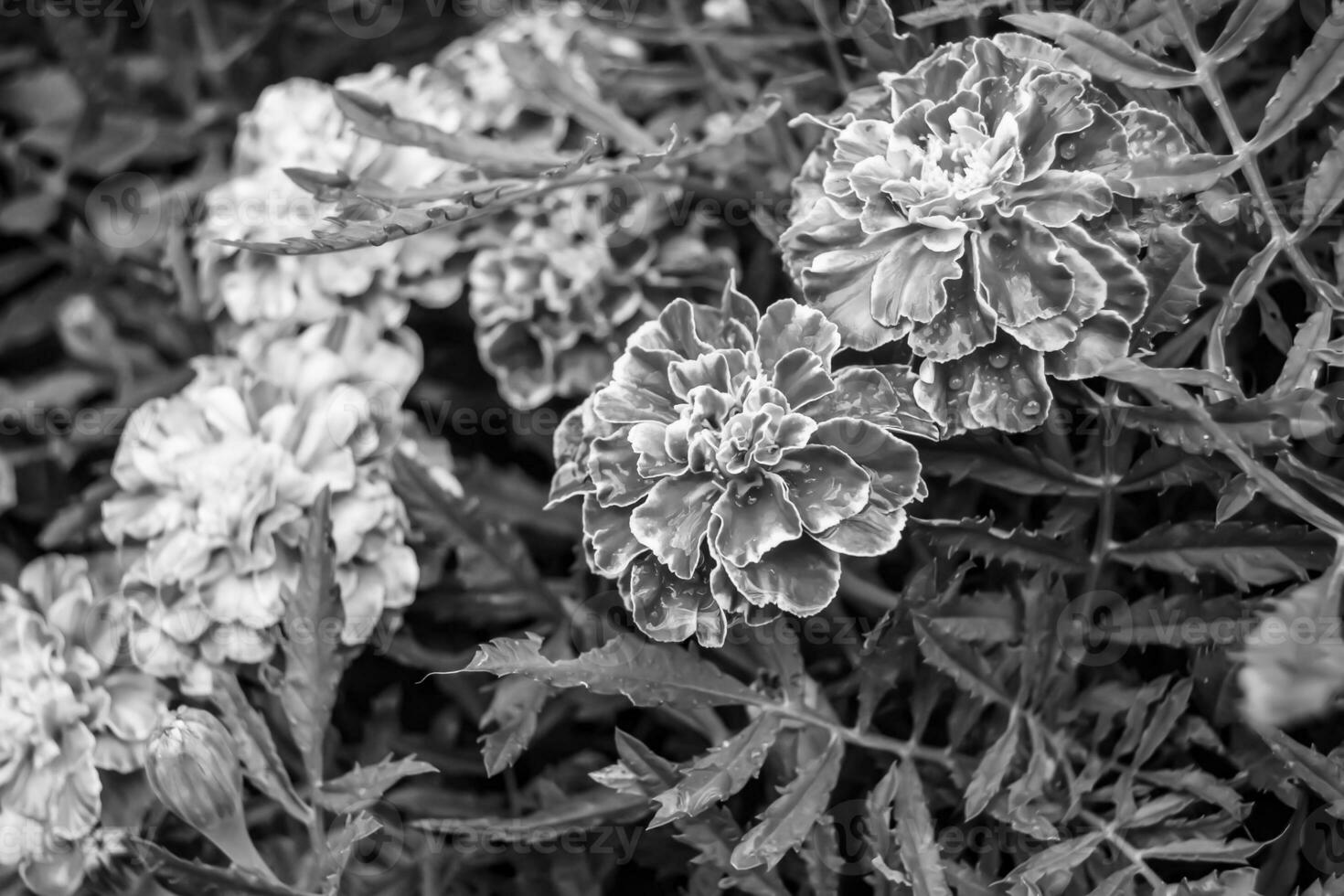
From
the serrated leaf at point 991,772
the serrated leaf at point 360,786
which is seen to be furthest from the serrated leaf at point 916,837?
the serrated leaf at point 360,786

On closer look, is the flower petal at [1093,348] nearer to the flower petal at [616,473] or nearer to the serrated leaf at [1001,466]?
the serrated leaf at [1001,466]

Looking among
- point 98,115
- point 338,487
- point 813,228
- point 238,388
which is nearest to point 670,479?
point 813,228

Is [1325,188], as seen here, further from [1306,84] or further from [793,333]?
[793,333]

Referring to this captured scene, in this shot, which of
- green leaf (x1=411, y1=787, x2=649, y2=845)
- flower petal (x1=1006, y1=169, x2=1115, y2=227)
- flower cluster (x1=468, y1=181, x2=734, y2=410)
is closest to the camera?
flower petal (x1=1006, y1=169, x2=1115, y2=227)

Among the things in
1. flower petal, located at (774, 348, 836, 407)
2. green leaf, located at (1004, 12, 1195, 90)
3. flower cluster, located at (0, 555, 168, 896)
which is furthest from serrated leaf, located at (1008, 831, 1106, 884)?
flower cluster, located at (0, 555, 168, 896)

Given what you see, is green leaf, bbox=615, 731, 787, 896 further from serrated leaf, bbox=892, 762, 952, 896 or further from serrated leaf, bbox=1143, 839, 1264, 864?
serrated leaf, bbox=1143, 839, 1264, 864

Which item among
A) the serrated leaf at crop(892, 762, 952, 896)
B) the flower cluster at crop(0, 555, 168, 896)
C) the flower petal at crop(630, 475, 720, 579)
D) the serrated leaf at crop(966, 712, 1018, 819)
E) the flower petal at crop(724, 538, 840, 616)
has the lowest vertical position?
the flower cluster at crop(0, 555, 168, 896)
